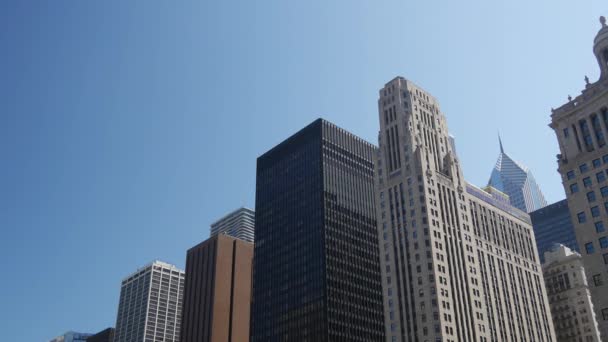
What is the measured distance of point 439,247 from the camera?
156 m

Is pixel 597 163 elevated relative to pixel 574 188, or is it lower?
elevated

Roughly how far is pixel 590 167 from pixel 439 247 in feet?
185

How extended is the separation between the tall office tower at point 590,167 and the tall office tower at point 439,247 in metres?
50.1

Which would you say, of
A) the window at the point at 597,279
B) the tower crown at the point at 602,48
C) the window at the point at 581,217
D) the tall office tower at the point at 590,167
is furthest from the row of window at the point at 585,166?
the tower crown at the point at 602,48

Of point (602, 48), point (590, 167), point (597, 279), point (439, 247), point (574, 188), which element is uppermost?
point (602, 48)

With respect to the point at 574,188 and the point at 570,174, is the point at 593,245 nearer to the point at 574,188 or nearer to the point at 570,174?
the point at 574,188

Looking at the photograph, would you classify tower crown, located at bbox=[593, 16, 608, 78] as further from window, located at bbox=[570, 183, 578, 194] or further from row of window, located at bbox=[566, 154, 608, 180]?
window, located at bbox=[570, 183, 578, 194]

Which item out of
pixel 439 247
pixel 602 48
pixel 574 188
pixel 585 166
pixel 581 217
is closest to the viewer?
pixel 581 217

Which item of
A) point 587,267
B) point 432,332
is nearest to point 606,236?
point 587,267

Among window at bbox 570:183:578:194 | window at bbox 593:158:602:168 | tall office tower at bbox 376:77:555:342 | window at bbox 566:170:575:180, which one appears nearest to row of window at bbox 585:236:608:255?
window at bbox 570:183:578:194

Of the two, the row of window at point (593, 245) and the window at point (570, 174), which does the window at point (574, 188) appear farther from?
the row of window at point (593, 245)

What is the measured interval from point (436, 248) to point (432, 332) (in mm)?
22002

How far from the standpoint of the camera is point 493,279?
174 meters

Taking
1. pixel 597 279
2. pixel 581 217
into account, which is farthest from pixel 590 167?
pixel 597 279
